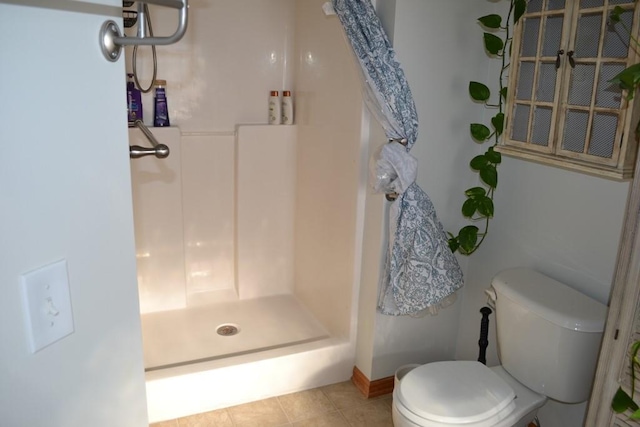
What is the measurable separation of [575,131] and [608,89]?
180 millimetres

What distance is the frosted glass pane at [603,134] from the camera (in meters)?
1.70

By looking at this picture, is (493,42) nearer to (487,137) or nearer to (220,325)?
(487,137)

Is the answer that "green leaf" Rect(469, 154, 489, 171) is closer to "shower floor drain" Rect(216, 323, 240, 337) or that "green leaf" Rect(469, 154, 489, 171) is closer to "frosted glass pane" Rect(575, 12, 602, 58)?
"frosted glass pane" Rect(575, 12, 602, 58)

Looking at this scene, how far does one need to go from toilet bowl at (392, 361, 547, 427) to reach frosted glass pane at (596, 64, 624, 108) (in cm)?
100

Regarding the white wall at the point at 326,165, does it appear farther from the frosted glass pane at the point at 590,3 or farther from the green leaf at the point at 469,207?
the frosted glass pane at the point at 590,3

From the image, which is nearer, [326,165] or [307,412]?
[307,412]

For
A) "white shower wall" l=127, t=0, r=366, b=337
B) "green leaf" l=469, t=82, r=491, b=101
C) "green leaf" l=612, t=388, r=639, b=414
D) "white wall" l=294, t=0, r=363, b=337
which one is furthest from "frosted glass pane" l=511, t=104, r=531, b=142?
"green leaf" l=612, t=388, r=639, b=414

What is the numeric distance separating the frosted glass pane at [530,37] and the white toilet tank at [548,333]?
830 mm

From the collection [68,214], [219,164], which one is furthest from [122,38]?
[219,164]

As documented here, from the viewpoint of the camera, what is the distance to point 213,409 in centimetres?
229

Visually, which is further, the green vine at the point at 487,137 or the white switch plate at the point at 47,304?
the green vine at the point at 487,137

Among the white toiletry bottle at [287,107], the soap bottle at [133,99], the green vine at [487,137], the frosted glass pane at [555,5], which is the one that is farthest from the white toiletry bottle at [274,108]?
the frosted glass pane at [555,5]

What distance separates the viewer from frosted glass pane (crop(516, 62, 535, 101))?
1996 millimetres

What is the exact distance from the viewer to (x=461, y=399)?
69.4 inches
